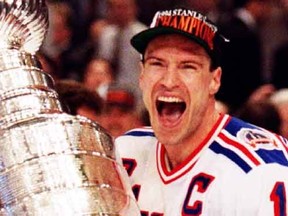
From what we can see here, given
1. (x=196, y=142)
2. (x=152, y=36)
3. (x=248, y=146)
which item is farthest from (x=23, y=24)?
(x=248, y=146)

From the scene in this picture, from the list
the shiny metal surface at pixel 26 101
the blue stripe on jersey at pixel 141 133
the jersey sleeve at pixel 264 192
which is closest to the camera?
the shiny metal surface at pixel 26 101

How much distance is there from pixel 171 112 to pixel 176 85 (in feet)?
0.35

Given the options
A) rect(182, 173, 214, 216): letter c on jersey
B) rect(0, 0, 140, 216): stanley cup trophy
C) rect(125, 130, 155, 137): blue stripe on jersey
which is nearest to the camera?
rect(0, 0, 140, 216): stanley cup trophy

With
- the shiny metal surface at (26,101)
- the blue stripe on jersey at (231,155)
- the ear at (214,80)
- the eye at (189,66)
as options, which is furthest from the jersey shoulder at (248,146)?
the shiny metal surface at (26,101)

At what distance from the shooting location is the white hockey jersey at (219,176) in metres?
2.96

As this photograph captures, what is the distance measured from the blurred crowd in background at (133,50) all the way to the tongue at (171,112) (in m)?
1.53

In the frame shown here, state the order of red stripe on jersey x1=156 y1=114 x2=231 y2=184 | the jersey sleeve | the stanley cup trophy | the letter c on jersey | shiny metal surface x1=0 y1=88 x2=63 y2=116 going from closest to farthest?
the stanley cup trophy, shiny metal surface x1=0 y1=88 x2=63 y2=116, the jersey sleeve, the letter c on jersey, red stripe on jersey x1=156 y1=114 x2=231 y2=184

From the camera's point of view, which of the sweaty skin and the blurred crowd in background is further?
the blurred crowd in background

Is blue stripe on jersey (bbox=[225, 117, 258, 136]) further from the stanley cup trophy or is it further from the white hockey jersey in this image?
the stanley cup trophy

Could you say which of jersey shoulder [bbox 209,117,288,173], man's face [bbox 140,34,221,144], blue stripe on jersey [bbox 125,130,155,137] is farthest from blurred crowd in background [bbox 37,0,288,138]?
man's face [bbox 140,34,221,144]

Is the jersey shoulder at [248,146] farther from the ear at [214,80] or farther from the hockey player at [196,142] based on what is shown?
the ear at [214,80]

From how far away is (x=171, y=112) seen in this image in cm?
309

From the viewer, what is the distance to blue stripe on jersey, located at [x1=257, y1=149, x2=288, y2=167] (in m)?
3.04

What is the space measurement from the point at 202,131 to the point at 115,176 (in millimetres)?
508
